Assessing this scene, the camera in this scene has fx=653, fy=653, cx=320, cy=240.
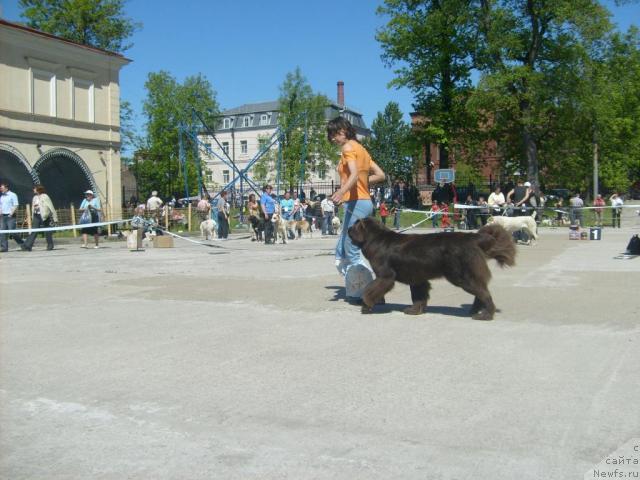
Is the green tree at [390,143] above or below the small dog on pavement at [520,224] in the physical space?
above

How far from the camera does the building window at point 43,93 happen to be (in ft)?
96.8

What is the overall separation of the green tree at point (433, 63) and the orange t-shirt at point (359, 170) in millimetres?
35035

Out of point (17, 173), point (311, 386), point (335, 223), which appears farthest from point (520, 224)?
point (17, 173)

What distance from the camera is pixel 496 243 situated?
6332 millimetres

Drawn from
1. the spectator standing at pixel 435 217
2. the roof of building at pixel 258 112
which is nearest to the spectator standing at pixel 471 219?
Answer: the spectator standing at pixel 435 217

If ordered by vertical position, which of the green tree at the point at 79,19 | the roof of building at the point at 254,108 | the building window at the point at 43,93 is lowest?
the building window at the point at 43,93

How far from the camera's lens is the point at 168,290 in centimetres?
876

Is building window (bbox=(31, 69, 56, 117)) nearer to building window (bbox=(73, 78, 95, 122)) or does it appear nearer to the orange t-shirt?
building window (bbox=(73, 78, 95, 122))

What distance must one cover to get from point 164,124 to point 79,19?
982 inches

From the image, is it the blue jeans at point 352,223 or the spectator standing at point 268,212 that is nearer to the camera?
the blue jeans at point 352,223

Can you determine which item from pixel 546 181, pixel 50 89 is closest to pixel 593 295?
pixel 50 89

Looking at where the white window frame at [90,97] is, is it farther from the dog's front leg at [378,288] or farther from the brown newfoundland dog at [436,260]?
the dog's front leg at [378,288]

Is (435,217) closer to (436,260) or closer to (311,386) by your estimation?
(436,260)

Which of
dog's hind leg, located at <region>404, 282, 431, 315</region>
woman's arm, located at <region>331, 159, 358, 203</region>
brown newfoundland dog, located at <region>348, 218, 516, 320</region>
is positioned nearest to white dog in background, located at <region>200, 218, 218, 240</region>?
woman's arm, located at <region>331, 159, 358, 203</region>
